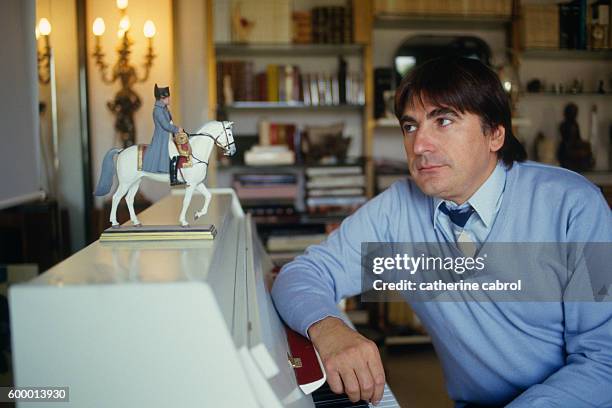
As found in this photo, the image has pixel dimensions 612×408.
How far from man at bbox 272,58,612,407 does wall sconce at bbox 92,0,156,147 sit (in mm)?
557

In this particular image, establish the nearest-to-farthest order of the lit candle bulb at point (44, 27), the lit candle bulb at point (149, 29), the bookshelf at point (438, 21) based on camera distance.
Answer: the lit candle bulb at point (44, 27)
the lit candle bulb at point (149, 29)
the bookshelf at point (438, 21)

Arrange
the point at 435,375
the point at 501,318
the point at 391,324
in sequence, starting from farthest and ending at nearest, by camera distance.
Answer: the point at 391,324 → the point at 435,375 → the point at 501,318

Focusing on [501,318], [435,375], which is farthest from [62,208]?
[435,375]

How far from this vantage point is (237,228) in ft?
4.99

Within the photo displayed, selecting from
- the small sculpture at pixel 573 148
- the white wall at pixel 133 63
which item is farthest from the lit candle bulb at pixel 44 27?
the small sculpture at pixel 573 148

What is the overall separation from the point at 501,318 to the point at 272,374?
71 centimetres

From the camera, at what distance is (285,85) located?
3393 mm

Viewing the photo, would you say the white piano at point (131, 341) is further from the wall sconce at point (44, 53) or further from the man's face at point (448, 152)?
the wall sconce at point (44, 53)

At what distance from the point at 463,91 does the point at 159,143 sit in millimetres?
737

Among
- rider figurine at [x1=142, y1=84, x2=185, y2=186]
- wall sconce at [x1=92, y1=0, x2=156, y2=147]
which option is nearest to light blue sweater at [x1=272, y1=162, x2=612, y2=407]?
rider figurine at [x1=142, y1=84, x2=185, y2=186]

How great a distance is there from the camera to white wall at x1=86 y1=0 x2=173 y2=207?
49.1 inches

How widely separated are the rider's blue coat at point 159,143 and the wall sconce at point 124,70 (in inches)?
10.3

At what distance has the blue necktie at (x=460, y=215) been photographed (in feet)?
4.34

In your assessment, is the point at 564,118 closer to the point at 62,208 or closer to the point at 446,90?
the point at 446,90
